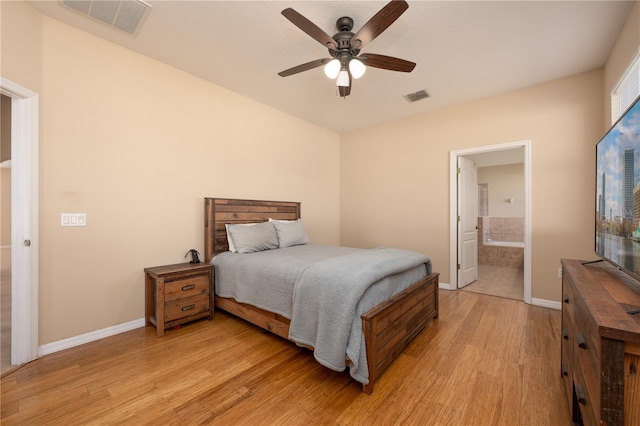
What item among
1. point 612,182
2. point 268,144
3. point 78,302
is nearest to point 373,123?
point 268,144

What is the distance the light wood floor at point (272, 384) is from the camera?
58.2 inches

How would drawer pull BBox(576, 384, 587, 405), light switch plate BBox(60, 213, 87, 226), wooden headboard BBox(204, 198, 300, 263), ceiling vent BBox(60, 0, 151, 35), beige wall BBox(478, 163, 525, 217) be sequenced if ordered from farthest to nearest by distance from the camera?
beige wall BBox(478, 163, 525, 217) < wooden headboard BBox(204, 198, 300, 263) < light switch plate BBox(60, 213, 87, 226) < ceiling vent BBox(60, 0, 151, 35) < drawer pull BBox(576, 384, 587, 405)

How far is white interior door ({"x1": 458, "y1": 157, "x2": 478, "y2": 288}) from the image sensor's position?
3.89 meters

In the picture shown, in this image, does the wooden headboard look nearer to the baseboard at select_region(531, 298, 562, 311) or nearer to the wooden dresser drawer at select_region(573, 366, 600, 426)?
the wooden dresser drawer at select_region(573, 366, 600, 426)

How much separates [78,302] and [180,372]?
1237 mm

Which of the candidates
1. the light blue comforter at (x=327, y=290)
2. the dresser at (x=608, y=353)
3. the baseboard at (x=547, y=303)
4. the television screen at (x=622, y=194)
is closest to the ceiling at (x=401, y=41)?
the television screen at (x=622, y=194)

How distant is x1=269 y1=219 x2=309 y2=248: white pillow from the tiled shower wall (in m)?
4.80

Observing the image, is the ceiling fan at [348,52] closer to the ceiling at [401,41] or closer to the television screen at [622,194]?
the ceiling at [401,41]

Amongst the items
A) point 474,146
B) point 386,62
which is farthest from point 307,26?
point 474,146

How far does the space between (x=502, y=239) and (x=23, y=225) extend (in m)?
8.23

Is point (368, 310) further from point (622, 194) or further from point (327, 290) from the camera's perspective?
point (622, 194)

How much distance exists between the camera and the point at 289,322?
216cm

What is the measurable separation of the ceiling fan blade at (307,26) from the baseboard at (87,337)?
300 cm

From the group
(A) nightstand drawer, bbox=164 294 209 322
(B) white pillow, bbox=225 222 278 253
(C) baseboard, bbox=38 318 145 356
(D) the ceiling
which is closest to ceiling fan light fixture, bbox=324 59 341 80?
(D) the ceiling
